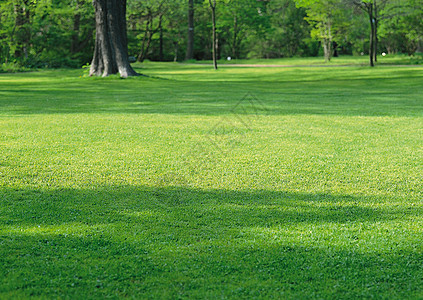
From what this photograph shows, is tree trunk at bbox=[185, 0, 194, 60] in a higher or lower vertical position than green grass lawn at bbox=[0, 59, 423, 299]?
higher

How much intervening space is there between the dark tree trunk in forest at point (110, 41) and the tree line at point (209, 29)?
12.0 feet

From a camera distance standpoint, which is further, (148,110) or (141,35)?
(141,35)

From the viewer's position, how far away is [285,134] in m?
7.90

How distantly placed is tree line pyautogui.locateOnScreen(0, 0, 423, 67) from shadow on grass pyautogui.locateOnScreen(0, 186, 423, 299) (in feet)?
43.4

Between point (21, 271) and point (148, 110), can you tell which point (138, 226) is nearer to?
point (21, 271)

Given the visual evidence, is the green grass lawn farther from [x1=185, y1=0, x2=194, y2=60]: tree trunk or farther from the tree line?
[x1=185, y1=0, x2=194, y2=60]: tree trunk

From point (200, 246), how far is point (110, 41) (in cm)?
1776

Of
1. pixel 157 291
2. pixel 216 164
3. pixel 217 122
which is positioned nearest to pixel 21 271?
pixel 157 291

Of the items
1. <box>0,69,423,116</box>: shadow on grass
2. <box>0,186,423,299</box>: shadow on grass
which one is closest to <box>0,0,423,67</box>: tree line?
<box>0,69,423,116</box>: shadow on grass

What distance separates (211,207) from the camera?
14.3ft

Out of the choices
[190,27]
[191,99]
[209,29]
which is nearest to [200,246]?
[191,99]

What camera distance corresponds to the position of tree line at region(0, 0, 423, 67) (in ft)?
101

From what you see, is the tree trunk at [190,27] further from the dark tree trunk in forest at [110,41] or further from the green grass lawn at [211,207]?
the green grass lawn at [211,207]

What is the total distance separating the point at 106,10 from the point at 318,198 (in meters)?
17.0
